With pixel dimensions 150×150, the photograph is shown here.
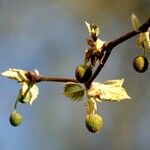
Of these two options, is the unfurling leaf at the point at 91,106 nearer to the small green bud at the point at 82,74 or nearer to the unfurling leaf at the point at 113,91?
the unfurling leaf at the point at 113,91

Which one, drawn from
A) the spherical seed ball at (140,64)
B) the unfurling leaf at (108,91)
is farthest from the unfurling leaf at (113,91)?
the spherical seed ball at (140,64)

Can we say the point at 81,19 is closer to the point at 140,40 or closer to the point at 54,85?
the point at 54,85

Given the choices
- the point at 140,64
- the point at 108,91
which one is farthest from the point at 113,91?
the point at 140,64

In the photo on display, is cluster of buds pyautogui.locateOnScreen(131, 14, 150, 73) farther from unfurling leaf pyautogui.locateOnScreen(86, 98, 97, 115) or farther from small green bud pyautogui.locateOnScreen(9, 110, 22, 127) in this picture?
small green bud pyautogui.locateOnScreen(9, 110, 22, 127)

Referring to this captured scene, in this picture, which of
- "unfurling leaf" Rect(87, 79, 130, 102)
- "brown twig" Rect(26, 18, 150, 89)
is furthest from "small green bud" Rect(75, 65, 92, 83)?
"unfurling leaf" Rect(87, 79, 130, 102)

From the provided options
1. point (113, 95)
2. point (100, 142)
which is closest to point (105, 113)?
point (100, 142)

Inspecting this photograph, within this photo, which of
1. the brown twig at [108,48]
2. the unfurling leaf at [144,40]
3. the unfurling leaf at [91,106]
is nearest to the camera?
the brown twig at [108,48]

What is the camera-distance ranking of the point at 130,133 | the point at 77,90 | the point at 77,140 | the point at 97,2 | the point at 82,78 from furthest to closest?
1. the point at 97,2
2. the point at 77,140
3. the point at 130,133
4. the point at 77,90
5. the point at 82,78

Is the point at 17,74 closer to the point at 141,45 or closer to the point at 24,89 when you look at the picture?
the point at 24,89
